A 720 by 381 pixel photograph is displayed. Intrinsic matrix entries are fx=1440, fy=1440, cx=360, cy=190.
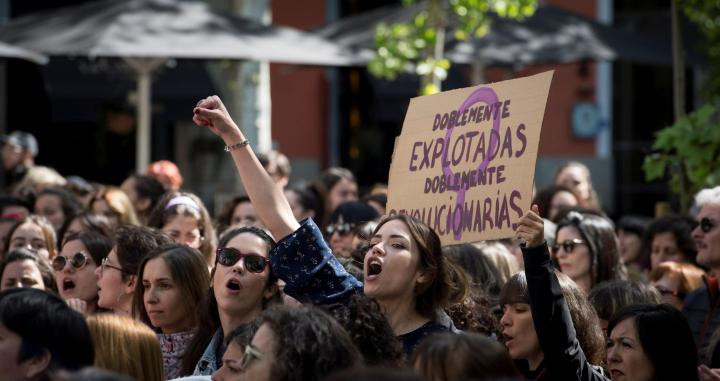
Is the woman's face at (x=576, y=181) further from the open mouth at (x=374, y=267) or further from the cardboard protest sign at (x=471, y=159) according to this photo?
the open mouth at (x=374, y=267)

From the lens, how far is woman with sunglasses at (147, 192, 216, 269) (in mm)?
8234

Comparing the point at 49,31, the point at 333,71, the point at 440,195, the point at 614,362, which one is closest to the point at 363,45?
the point at 49,31

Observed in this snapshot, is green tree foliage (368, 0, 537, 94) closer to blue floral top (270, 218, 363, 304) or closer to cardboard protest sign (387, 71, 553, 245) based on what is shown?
cardboard protest sign (387, 71, 553, 245)

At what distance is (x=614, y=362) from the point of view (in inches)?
218

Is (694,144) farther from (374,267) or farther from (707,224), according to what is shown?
(374,267)

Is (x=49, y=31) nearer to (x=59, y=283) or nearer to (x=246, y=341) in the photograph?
(x=59, y=283)

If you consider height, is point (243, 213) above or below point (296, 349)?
above

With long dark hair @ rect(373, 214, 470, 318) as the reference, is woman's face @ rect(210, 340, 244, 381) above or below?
below

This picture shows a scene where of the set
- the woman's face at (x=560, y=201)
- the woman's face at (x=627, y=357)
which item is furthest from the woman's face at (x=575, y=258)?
the woman's face at (x=627, y=357)

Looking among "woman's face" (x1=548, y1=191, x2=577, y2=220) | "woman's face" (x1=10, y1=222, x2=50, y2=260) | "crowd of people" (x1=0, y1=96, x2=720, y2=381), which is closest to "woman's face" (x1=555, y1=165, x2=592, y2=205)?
"woman's face" (x1=548, y1=191, x2=577, y2=220)

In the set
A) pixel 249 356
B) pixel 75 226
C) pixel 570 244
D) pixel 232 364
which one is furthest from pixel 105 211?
pixel 249 356

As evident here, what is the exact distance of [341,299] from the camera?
5508 millimetres

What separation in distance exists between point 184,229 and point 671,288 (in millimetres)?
2744

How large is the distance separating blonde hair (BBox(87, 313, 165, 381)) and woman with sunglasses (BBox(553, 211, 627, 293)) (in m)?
3.31
